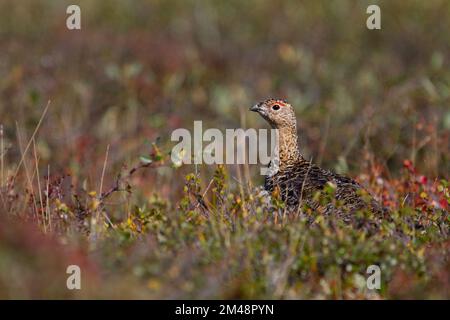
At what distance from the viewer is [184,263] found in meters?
4.37

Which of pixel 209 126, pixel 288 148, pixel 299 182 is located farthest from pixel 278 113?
pixel 209 126

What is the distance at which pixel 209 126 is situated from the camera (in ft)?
35.5

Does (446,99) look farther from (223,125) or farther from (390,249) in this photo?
(390,249)

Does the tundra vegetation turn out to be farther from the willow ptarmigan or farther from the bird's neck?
the bird's neck

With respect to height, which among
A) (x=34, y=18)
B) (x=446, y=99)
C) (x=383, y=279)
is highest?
Answer: (x=34, y=18)

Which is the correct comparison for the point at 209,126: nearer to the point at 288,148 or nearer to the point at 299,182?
the point at 288,148

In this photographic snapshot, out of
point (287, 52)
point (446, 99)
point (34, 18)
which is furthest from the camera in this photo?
point (34, 18)

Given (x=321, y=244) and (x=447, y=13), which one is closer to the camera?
(x=321, y=244)

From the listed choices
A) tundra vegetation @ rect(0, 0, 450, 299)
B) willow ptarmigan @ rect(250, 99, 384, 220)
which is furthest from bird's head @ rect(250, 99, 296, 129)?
tundra vegetation @ rect(0, 0, 450, 299)

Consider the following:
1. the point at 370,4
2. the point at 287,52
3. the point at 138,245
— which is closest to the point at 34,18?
the point at 287,52

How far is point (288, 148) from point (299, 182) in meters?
1.01

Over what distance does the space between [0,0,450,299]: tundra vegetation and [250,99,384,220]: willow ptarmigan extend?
0.16 meters

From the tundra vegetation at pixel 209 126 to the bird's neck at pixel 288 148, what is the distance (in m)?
0.42

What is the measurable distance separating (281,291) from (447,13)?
12.4 metres
